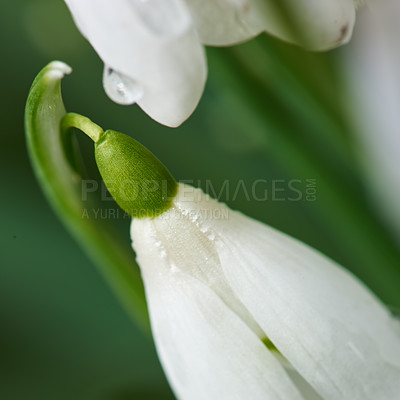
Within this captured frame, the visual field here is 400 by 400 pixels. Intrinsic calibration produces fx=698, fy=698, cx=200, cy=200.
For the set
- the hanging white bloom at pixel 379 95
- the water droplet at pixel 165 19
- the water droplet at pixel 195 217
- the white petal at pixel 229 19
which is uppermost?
the water droplet at pixel 165 19

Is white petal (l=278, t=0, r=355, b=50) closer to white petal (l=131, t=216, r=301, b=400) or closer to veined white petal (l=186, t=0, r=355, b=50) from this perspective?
veined white petal (l=186, t=0, r=355, b=50)

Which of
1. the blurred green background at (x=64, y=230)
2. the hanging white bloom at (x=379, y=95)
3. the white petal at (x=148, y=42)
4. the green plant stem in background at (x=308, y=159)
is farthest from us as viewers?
the blurred green background at (x=64, y=230)

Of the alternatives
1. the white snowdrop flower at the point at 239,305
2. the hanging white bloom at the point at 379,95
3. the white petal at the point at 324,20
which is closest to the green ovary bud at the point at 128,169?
the white snowdrop flower at the point at 239,305

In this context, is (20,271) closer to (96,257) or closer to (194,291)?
(96,257)

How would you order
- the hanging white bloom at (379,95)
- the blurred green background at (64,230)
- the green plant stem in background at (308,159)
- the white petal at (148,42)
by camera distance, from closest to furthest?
the white petal at (148,42) < the green plant stem in background at (308,159) < the hanging white bloom at (379,95) < the blurred green background at (64,230)

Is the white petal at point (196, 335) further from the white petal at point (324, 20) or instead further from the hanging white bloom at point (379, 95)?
the hanging white bloom at point (379, 95)

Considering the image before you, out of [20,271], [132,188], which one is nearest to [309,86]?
[132,188]

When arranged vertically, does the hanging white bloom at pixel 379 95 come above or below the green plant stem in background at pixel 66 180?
below

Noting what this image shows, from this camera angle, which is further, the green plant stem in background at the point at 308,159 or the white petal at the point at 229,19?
the green plant stem in background at the point at 308,159
